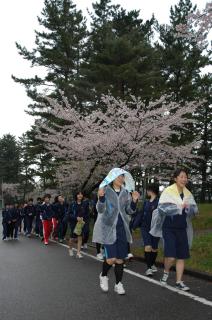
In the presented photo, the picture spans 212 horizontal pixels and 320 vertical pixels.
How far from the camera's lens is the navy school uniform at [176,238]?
6.79m

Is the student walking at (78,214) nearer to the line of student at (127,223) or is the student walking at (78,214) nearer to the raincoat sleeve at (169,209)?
the line of student at (127,223)

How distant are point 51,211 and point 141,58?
11.2m

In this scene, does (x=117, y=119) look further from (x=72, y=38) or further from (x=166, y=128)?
(x=72, y=38)

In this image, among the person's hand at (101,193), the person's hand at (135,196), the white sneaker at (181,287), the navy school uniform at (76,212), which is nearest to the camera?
the person's hand at (101,193)

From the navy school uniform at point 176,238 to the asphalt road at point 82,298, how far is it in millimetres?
582

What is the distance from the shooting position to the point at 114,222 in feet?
21.5

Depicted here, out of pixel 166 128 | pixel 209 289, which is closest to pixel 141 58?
pixel 166 128

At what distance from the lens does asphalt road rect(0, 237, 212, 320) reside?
5.22 metres

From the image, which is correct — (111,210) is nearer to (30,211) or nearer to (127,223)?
(127,223)

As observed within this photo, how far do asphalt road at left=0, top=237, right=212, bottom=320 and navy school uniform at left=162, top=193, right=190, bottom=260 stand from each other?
582 millimetres

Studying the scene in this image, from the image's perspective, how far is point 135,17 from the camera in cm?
2864

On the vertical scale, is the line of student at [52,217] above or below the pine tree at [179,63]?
below

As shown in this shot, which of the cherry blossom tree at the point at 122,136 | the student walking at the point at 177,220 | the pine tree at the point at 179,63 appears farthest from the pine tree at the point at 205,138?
the student walking at the point at 177,220

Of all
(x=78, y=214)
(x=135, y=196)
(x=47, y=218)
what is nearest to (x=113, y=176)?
(x=135, y=196)
